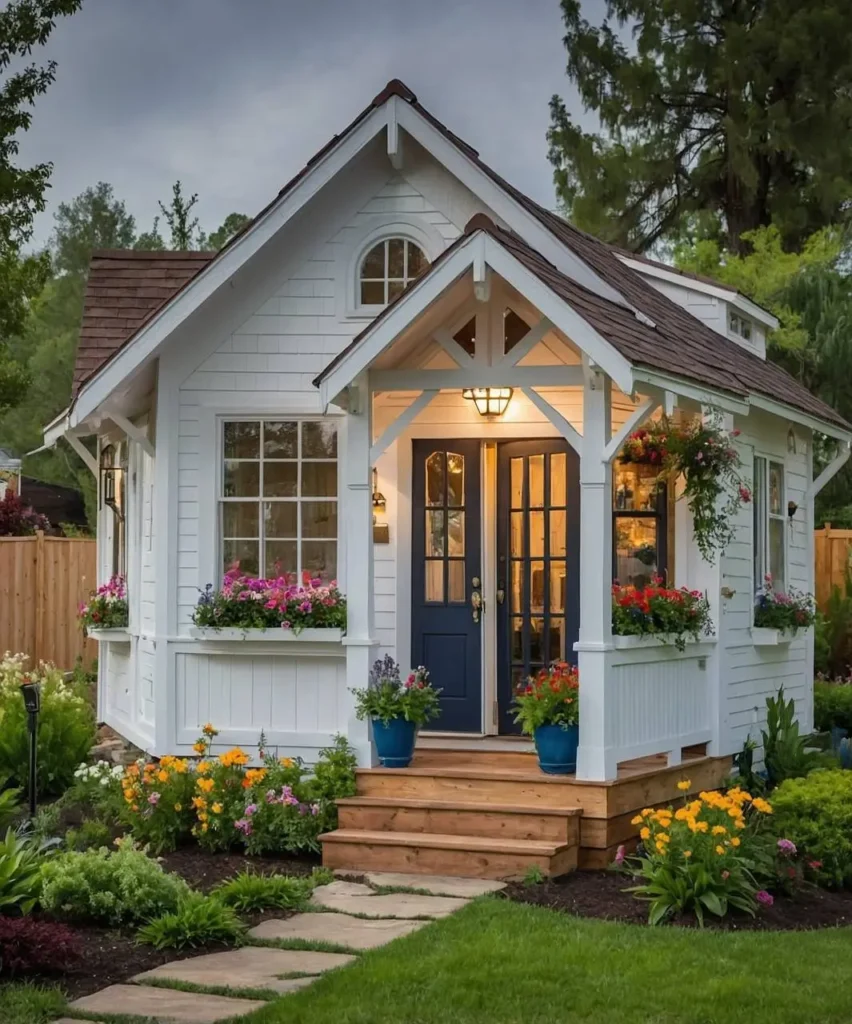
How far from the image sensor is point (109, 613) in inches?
439

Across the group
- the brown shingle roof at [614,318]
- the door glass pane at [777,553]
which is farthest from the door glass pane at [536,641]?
the door glass pane at [777,553]

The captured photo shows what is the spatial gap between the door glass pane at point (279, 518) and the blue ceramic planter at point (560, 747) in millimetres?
2453

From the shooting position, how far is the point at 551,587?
1030 centimetres

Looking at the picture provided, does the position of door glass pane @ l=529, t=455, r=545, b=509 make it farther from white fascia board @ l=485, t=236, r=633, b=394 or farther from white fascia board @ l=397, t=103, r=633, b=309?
white fascia board @ l=485, t=236, r=633, b=394

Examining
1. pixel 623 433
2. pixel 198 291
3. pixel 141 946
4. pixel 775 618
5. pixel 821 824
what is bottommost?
pixel 141 946

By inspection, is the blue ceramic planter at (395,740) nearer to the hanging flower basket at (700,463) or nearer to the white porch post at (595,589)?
the white porch post at (595,589)

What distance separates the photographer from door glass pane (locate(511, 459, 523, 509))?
1039 cm

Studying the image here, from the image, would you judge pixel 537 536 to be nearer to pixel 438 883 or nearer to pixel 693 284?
pixel 438 883

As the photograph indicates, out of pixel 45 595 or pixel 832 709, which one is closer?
pixel 832 709

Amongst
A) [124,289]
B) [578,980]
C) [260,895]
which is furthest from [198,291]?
[578,980]

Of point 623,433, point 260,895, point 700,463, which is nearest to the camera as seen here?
point 260,895

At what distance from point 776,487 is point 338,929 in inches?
247

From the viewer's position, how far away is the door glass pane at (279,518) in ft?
33.0

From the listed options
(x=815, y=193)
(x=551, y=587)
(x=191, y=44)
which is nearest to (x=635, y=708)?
(x=551, y=587)
